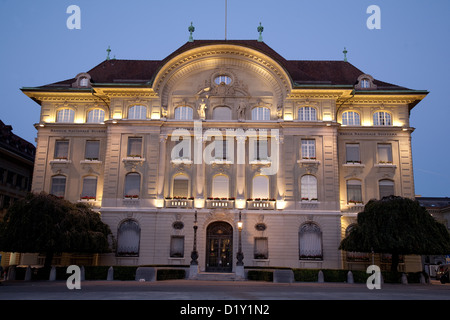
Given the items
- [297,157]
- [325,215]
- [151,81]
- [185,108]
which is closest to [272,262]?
[325,215]

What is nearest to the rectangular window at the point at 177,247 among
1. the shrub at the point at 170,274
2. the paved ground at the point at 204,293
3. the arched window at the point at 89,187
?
the shrub at the point at 170,274

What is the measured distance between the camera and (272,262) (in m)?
34.8

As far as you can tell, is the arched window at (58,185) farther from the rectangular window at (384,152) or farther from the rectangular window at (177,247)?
the rectangular window at (384,152)

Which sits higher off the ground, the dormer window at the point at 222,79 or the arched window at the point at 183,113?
the dormer window at the point at 222,79

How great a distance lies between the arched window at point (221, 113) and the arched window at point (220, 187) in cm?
505

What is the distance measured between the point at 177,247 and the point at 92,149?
11.4m

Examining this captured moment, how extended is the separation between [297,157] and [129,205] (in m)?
14.3

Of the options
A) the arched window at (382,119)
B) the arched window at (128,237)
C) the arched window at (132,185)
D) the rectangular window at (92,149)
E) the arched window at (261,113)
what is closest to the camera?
the arched window at (128,237)

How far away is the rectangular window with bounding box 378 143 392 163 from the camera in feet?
124

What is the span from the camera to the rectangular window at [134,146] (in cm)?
3744

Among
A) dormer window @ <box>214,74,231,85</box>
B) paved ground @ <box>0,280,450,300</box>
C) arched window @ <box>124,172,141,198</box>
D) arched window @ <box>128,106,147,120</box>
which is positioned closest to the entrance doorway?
arched window @ <box>124,172,141,198</box>

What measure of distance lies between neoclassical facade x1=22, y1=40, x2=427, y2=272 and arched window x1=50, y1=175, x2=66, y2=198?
11 centimetres

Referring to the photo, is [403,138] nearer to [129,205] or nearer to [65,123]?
[129,205]

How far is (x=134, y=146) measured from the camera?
123 ft
